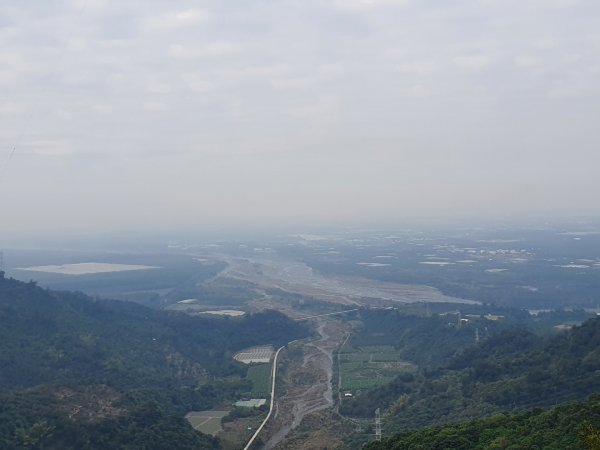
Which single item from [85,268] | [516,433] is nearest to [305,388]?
[516,433]

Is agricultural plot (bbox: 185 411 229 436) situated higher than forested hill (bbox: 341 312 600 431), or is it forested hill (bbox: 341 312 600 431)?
forested hill (bbox: 341 312 600 431)

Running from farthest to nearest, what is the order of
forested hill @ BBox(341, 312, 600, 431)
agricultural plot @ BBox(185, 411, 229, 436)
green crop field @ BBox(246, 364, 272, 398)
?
green crop field @ BBox(246, 364, 272, 398) → agricultural plot @ BBox(185, 411, 229, 436) → forested hill @ BBox(341, 312, 600, 431)

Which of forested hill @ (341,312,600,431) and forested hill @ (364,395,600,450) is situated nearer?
forested hill @ (364,395,600,450)

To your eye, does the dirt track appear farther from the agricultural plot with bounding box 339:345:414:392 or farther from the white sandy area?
the white sandy area

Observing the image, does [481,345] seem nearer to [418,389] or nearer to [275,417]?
[418,389]

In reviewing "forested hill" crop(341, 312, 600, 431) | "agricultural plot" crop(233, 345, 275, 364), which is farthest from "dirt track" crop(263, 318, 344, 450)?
"forested hill" crop(341, 312, 600, 431)

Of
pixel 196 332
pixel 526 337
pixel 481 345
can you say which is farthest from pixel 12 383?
pixel 526 337

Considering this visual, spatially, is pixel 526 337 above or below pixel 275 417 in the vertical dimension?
above

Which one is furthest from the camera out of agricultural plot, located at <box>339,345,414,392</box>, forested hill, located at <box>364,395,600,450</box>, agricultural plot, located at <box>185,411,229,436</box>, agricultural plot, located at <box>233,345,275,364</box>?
agricultural plot, located at <box>233,345,275,364</box>
